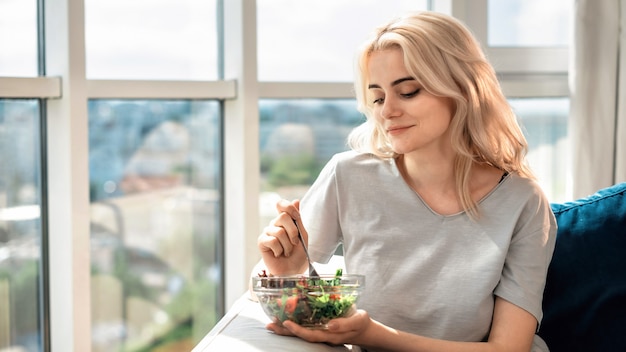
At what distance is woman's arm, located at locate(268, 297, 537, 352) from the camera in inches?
57.6

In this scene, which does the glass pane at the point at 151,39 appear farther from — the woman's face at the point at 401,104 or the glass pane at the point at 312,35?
the woman's face at the point at 401,104

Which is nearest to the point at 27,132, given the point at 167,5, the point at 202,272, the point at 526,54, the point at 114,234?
the point at 114,234

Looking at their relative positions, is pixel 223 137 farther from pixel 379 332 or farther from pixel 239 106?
pixel 379 332

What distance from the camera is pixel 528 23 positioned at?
2.97m

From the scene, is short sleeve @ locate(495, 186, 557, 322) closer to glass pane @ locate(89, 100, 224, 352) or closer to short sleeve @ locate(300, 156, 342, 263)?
short sleeve @ locate(300, 156, 342, 263)

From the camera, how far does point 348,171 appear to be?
6.01 feet

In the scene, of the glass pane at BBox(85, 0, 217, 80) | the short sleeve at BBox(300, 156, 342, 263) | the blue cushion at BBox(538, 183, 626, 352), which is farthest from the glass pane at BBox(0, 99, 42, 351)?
the blue cushion at BBox(538, 183, 626, 352)

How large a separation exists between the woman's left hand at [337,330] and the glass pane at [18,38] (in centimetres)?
103

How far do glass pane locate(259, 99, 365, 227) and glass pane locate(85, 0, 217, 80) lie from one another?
27 centimetres

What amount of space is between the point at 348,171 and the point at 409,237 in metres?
0.21

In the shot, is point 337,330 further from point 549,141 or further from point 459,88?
point 549,141

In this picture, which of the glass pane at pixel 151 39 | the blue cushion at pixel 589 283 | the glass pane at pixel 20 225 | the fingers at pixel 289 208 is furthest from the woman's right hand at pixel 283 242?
the glass pane at pixel 151 39

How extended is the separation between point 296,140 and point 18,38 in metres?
1.01

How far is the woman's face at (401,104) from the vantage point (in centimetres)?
166
